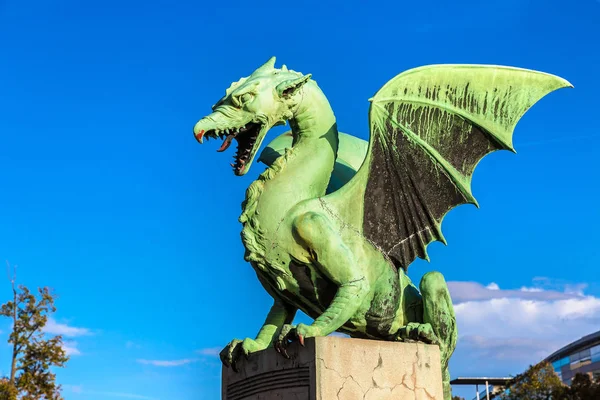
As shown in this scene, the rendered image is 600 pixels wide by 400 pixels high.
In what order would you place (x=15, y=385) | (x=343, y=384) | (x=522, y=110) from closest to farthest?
(x=343, y=384) → (x=522, y=110) → (x=15, y=385)

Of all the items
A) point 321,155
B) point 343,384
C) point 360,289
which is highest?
point 321,155

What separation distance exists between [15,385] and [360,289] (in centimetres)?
1552

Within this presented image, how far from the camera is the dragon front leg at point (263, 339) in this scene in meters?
5.67

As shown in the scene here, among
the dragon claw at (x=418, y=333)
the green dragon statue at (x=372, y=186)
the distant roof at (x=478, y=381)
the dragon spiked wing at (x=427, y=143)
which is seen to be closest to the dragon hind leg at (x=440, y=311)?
the green dragon statue at (x=372, y=186)

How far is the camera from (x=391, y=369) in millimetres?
5254

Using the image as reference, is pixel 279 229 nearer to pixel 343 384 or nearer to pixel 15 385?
pixel 343 384

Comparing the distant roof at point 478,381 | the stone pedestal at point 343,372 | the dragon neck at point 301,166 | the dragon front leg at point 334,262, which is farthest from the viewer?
the distant roof at point 478,381

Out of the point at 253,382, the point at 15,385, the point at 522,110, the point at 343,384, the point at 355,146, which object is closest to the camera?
the point at 343,384

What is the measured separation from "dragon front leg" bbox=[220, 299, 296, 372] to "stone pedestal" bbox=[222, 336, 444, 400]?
0.09m

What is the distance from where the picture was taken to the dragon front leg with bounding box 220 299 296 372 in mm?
5668

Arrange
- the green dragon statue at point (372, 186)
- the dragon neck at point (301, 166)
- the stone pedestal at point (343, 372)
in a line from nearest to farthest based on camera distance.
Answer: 1. the stone pedestal at point (343, 372)
2. the green dragon statue at point (372, 186)
3. the dragon neck at point (301, 166)

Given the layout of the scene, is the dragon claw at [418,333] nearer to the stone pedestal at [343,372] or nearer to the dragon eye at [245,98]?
the stone pedestal at [343,372]

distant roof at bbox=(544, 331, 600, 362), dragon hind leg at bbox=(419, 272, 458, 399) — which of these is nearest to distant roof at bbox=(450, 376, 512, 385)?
distant roof at bbox=(544, 331, 600, 362)

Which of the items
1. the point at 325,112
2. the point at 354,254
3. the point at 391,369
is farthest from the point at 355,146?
the point at 391,369
